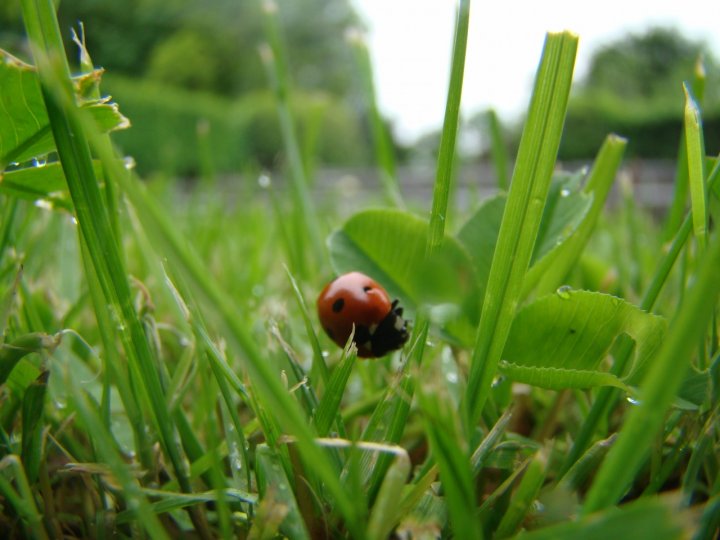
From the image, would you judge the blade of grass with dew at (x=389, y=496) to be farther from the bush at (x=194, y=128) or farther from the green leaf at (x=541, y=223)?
the bush at (x=194, y=128)

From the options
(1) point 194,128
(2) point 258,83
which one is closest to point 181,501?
(1) point 194,128

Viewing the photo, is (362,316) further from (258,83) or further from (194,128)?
(258,83)

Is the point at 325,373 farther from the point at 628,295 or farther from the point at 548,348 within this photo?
the point at 628,295

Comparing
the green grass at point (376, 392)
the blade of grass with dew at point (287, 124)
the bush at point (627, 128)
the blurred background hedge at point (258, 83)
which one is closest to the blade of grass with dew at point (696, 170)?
the green grass at point (376, 392)

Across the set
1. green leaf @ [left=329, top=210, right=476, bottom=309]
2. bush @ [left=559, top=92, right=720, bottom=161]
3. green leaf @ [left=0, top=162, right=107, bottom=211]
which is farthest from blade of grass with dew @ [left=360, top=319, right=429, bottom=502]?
bush @ [left=559, top=92, right=720, bottom=161]

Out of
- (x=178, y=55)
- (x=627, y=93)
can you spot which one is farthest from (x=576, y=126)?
(x=178, y=55)
